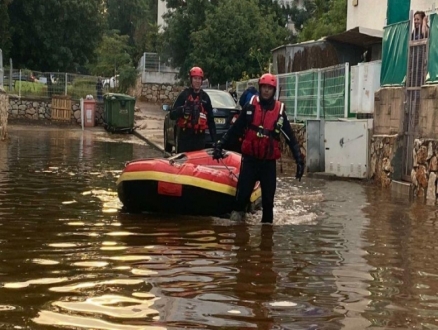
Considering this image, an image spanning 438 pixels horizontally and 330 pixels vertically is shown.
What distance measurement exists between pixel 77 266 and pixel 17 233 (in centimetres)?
162

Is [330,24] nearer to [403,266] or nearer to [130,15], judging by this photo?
[403,266]

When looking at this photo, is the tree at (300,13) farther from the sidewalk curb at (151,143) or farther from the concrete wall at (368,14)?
the concrete wall at (368,14)

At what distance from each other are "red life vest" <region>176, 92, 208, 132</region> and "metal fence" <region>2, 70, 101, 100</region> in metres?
24.5

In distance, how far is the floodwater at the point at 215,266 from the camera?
4402 millimetres

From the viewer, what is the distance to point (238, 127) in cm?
773

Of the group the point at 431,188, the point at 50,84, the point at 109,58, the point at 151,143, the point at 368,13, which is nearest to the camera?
the point at 431,188

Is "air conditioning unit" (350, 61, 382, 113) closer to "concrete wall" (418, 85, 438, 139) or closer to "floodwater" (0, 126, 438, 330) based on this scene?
"concrete wall" (418, 85, 438, 139)

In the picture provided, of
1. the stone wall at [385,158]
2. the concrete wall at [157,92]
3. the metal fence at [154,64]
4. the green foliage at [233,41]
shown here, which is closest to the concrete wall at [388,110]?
the stone wall at [385,158]

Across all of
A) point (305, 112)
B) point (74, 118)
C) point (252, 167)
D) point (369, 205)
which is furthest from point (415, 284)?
point (74, 118)

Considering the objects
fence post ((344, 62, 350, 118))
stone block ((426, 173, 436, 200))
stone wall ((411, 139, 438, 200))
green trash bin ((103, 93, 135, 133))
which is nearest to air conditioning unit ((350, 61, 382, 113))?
fence post ((344, 62, 350, 118))

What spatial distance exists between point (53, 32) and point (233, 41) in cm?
954

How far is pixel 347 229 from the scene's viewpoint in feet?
25.5

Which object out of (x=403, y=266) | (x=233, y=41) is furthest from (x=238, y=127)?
(x=233, y=41)

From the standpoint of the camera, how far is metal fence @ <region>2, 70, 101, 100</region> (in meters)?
33.1
